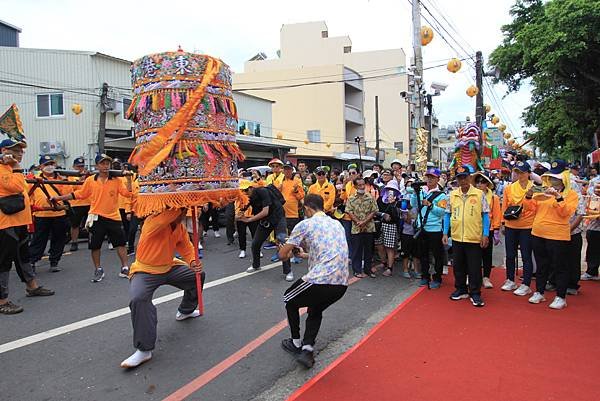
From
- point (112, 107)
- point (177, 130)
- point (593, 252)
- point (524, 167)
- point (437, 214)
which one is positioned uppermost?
point (112, 107)

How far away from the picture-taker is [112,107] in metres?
20.3

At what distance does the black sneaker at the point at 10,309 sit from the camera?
5.10 meters

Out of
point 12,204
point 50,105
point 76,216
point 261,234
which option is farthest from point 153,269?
point 50,105

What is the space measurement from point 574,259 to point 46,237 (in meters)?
8.04

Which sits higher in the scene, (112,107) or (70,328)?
(112,107)

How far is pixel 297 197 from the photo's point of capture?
27.8 ft

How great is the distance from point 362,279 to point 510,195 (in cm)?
254

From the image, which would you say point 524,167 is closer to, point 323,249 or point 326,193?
point 326,193

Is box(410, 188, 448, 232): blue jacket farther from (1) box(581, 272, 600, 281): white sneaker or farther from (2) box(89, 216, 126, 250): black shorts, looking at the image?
(2) box(89, 216, 126, 250): black shorts

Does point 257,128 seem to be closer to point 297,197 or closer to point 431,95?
point 431,95

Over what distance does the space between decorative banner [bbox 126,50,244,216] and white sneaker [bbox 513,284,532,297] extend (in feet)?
14.7

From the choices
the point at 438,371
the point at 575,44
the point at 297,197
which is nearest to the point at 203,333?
the point at 438,371

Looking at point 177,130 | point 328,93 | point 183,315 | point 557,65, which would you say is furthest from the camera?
point 328,93

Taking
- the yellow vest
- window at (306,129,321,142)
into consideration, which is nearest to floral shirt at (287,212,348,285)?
the yellow vest
